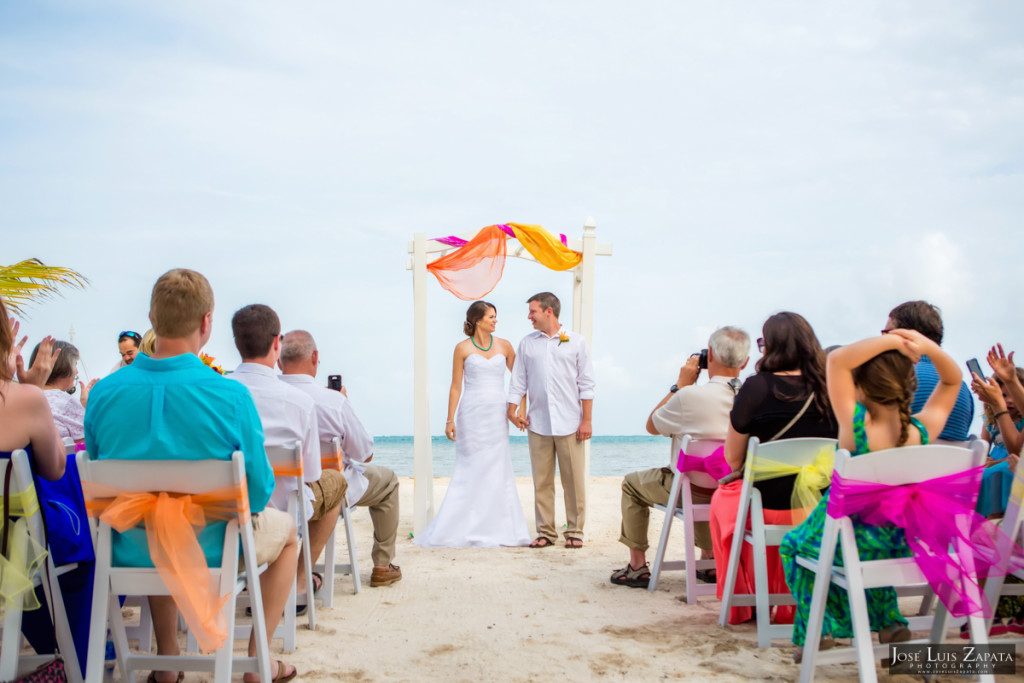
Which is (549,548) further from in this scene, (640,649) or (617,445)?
(617,445)

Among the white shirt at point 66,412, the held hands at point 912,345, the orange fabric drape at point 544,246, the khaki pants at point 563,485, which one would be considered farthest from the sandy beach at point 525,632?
the orange fabric drape at point 544,246

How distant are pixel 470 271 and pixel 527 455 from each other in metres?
18.3

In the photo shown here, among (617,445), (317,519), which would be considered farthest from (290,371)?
(617,445)

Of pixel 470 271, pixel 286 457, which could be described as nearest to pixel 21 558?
pixel 286 457

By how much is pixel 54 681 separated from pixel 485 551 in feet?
12.6

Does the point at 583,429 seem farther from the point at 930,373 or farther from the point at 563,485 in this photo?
the point at 930,373

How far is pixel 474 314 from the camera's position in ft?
22.8

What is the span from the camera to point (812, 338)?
12.9ft

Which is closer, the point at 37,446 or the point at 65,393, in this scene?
Result: the point at 37,446

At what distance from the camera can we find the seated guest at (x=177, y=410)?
2783 mm

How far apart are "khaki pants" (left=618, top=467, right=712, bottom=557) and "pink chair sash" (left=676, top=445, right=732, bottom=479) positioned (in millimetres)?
204

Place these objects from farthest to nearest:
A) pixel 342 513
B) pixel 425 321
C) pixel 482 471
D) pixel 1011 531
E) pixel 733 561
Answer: pixel 425 321 < pixel 482 471 < pixel 342 513 < pixel 733 561 < pixel 1011 531

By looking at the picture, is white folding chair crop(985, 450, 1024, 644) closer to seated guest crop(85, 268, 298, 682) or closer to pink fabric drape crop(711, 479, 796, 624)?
pink fabric drape crop(711, 479, 796, 624)

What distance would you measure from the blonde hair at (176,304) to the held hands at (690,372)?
2.98m
